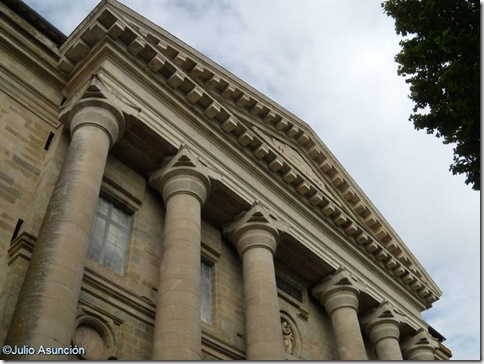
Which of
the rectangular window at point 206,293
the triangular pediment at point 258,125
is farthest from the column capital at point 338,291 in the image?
the rectangular window at point 206,293

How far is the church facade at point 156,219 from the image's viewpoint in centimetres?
1066

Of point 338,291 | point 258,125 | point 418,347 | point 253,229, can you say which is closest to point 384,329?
point 338,291

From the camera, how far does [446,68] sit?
1009 centimetres

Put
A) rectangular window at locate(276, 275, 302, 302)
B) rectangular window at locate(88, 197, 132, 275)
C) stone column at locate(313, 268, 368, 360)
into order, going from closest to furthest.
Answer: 1. rectangular window at locate(88, 197, 132, 275)
2. stone column at locate(313, 268, 368, 360)
3. rectangular window at locate(276, 275, 302, 302)

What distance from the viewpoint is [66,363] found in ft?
26.0

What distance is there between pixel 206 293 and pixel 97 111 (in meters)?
5.64

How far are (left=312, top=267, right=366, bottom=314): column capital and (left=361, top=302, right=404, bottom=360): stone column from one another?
5.89ft

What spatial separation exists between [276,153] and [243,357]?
6.92 m

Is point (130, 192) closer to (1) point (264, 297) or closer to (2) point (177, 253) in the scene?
(2) point (177, 253)

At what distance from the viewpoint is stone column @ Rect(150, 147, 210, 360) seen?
1099cm

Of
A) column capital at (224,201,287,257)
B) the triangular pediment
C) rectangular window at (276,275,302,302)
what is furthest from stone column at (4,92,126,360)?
rectangular window at (276,275,302,302)

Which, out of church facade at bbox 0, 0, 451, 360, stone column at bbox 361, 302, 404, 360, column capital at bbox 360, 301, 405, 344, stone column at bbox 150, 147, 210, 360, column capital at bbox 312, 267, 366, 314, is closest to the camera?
church facade at bbox 0, 0, 451, 360

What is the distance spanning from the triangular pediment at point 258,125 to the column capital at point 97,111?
1.93m

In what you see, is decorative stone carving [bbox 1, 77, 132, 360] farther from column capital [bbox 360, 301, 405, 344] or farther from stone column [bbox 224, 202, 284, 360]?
column capital [bbox 360, 301, 405, 344]
